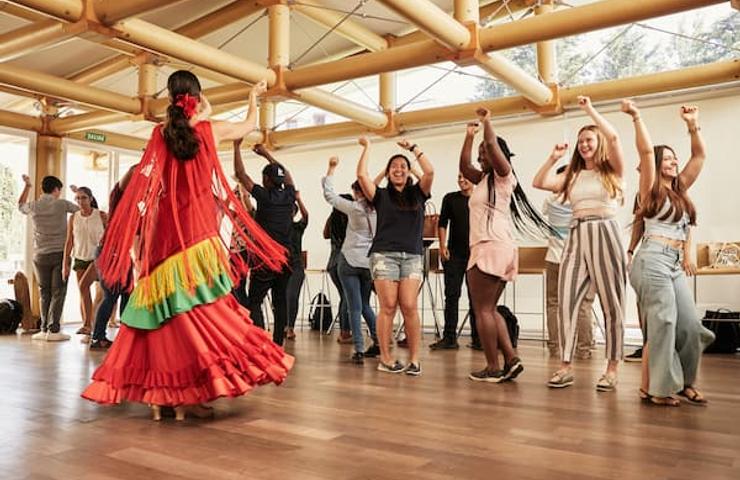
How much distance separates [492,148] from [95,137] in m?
7.46

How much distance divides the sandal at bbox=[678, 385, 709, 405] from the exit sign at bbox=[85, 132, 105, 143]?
28.0ft

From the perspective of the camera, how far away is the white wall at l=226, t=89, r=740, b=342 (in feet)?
22.1

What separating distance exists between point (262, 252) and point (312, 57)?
702cm

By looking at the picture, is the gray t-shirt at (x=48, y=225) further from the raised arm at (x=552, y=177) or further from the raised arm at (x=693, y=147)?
the raised arm at (x=693, y=147)

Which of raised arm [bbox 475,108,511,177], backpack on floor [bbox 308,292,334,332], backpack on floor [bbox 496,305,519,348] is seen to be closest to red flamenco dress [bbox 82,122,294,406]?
raised arm [bbox 475,108,511,177]

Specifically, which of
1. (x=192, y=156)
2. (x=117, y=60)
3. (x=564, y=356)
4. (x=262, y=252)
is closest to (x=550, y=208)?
(x=564, y=356)

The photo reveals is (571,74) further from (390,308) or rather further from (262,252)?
(262,252)

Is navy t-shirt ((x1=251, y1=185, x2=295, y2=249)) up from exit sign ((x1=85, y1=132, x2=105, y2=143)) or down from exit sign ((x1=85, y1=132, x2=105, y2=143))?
down

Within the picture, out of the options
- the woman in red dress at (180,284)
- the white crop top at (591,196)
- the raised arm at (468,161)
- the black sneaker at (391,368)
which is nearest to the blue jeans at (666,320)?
the white crop top at (591,196)

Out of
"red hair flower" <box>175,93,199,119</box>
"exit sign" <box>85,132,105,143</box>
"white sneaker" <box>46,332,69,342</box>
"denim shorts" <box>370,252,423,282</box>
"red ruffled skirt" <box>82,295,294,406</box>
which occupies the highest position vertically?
"exit sign" <box>85,132,105,143</box>

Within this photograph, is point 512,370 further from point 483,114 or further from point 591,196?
point 483,114

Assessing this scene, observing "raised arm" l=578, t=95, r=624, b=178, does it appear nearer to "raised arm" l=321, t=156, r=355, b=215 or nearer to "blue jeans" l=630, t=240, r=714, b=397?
"blue jeans" l=630, t=240, r=714, b=397

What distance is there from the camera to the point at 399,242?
4.20m

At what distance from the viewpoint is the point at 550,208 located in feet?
18.6
